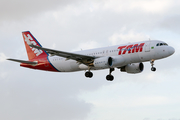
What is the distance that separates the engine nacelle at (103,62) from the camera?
55.0 m

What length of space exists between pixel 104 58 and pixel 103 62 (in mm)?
654

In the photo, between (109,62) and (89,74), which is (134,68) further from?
(89,74)

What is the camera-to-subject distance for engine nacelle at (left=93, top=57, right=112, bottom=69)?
55.0m

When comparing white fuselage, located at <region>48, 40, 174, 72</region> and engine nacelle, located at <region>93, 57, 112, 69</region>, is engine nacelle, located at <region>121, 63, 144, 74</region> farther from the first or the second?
engine nacelle, located at <region>93, 57, 112, 69</region>

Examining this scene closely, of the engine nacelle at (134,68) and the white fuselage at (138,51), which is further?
the engine nacelle at (134,68)

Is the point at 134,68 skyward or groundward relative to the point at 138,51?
skyward

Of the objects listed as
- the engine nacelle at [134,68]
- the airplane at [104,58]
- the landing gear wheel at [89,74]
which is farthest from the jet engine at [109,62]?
the engine nacelle at [134,68]

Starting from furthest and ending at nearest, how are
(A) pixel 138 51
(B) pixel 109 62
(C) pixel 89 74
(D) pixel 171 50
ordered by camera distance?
(C) pixel 89 74, (B) pixel 109 62, (A) pixel 138 51, (D) pixel 171 50

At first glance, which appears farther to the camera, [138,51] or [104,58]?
[104,58]

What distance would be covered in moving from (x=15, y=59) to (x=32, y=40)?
759 centimetres

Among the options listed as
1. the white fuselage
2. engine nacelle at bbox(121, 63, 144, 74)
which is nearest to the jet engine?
the white fuselage

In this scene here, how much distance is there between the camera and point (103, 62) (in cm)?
5512

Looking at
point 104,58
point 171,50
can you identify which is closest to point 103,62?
point 104,58

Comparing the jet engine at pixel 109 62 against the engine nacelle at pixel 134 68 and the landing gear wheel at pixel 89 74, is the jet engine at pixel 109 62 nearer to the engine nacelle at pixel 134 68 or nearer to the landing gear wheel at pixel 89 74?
the landing gear wheel at pixel 89 74
